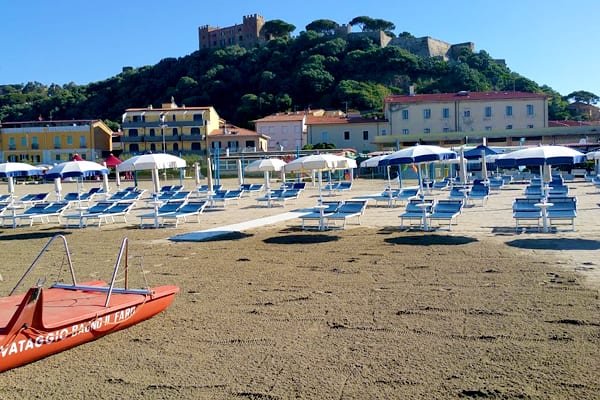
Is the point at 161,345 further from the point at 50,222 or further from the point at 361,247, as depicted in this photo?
the point at 50,222

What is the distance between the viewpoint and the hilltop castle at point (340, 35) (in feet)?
348

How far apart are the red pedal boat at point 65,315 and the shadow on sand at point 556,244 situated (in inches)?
269

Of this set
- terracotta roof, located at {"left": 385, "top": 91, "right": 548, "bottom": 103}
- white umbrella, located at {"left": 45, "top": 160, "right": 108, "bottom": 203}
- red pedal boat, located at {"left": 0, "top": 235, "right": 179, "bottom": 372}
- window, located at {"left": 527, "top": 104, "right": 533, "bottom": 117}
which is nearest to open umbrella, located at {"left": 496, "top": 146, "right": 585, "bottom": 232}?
red pedal boat, located at {"left": 0, "top": 235, "right": 179, "bottom": 372}

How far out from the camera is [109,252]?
12.1 m

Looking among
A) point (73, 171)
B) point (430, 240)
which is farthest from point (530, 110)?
point (430, 240)

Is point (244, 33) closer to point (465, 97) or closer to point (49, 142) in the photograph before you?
point (49, 142)

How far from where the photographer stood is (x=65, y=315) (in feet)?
19.6

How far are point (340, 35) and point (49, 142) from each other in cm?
5623

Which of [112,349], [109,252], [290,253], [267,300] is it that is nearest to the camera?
[112,349]

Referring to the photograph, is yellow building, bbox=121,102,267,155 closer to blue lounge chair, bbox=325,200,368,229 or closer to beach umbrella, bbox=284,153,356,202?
blue lounge chair, bbox=325,200,368,229

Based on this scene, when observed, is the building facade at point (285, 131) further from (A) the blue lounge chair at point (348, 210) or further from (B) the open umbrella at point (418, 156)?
(B) the open umbrella at point (418, 156)

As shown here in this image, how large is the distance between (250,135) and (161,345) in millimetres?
Result: 63565

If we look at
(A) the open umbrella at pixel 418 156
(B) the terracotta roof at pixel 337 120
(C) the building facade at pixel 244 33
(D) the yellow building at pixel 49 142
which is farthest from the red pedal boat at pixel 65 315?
(C) the building facade at pixel 244 33

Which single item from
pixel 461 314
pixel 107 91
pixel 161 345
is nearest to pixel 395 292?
pixel 461 314
